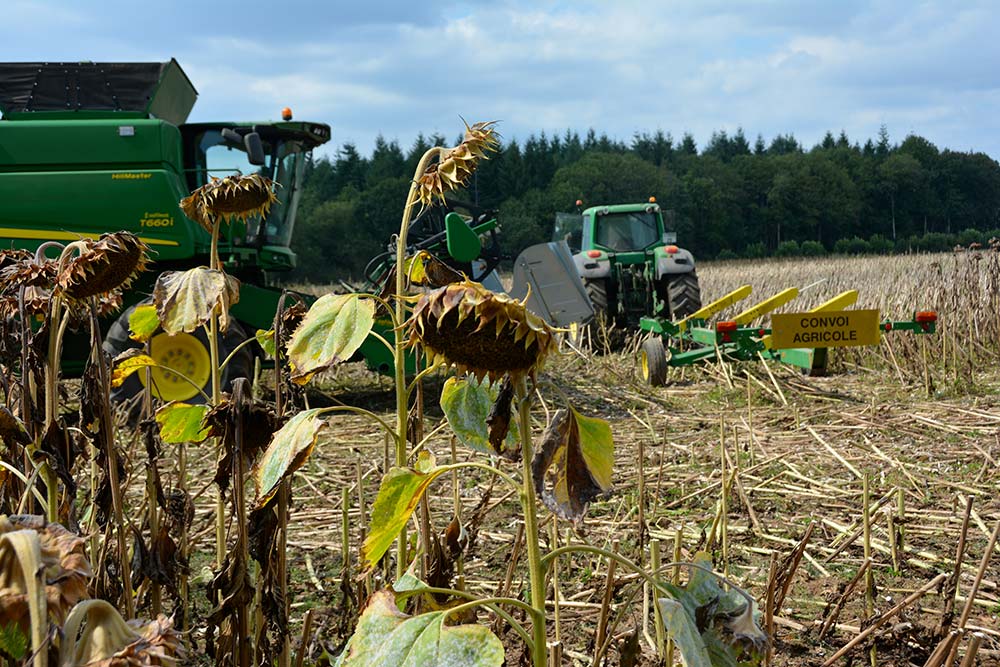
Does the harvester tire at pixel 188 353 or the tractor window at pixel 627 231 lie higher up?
the tractor window at pixel 627 231

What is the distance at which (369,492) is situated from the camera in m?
3.92

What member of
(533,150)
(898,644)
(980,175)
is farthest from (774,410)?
(980,175)

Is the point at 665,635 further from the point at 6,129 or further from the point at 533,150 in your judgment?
the point at 533,150

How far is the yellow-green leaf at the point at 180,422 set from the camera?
1703mm

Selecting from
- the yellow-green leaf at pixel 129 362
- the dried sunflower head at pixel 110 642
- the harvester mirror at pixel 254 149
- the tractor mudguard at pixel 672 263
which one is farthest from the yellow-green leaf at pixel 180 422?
the tractor mudguard at pixel 672 263

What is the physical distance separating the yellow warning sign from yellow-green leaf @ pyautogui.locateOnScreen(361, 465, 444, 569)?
18.1 ft

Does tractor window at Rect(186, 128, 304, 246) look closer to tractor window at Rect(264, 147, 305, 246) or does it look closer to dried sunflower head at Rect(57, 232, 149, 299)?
tractor window at Rect(264, 147, 305, 246)

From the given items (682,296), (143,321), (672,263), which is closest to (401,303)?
(143,321)

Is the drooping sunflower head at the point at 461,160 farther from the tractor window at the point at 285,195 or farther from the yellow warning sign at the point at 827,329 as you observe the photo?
the tractor window at the point at 285,195

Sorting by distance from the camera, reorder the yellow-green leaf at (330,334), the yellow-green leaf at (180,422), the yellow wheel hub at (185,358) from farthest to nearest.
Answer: the yellow wheel hub at (185,358) → the yellow-green leaf at (180,422) → the yellow-green leaf at (330,334)

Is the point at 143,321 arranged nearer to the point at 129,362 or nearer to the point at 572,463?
the point at 129,362

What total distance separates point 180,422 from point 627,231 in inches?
363

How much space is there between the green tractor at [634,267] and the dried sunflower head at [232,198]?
747cm

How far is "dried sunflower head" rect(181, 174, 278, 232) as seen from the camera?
185 cm
